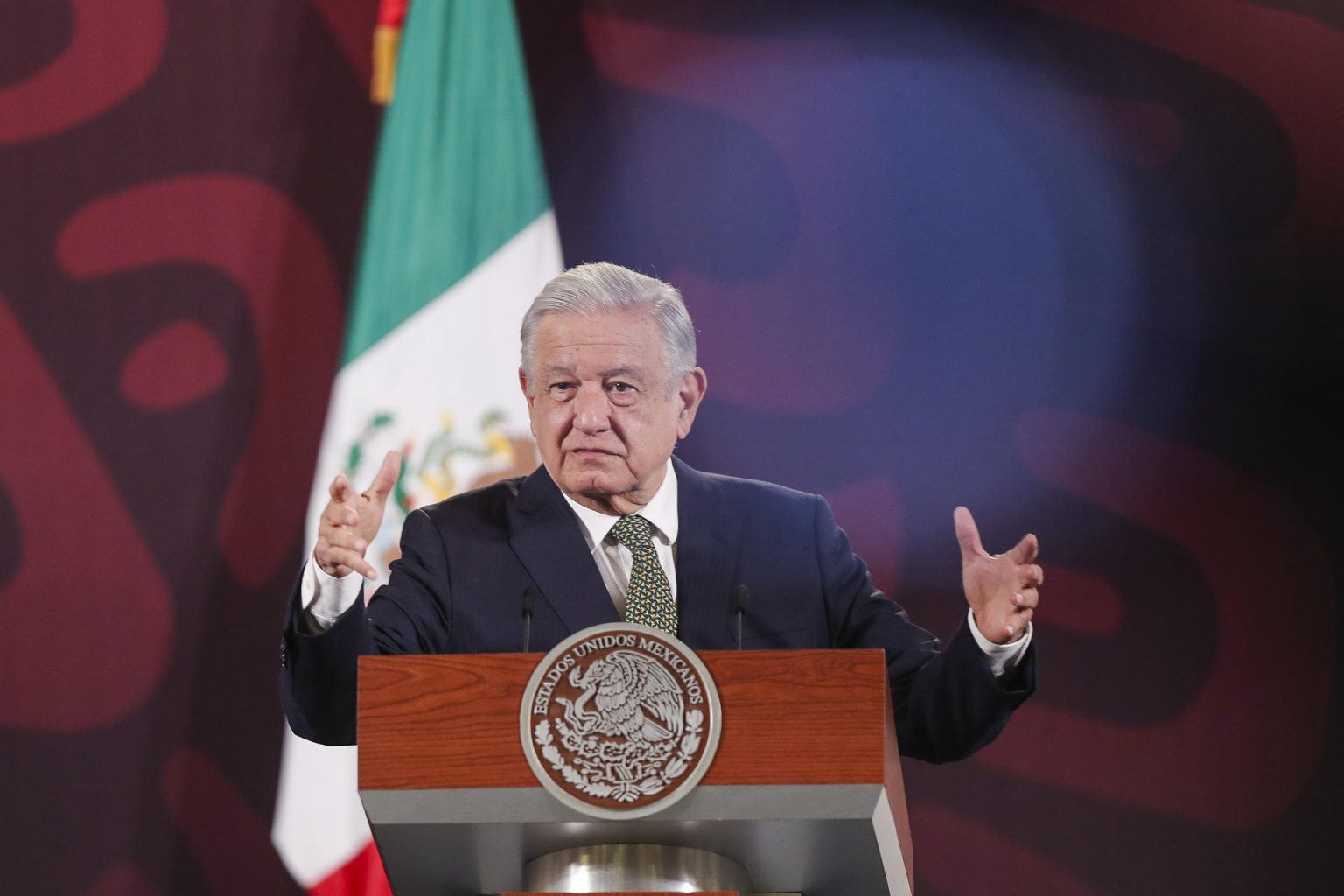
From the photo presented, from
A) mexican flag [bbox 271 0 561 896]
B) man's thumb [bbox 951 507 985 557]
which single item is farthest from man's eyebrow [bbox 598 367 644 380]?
mexican flag [bbox 271 0 561 896]

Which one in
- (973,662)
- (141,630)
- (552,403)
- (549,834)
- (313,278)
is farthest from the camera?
(313,278)

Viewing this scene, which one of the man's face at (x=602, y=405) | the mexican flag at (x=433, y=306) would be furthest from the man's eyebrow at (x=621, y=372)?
the mexican flag at (x=433, y=306)

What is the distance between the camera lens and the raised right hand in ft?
6.53

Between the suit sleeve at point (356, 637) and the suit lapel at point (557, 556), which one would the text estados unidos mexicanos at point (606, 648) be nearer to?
the suit sleeve at point (356, 637)

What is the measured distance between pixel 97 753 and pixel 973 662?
2.44m

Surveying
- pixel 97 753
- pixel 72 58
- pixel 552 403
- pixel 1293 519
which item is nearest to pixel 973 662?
pixel 552 403

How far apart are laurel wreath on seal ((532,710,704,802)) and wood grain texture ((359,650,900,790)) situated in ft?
0.10

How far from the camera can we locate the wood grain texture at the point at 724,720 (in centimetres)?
174

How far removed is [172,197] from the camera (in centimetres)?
416

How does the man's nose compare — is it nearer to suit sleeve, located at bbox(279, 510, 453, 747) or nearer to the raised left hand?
suit sleeve, located at bbox(279, 510, 453, 747)

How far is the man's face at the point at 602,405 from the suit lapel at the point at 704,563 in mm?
76

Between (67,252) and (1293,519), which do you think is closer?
(1293,519)

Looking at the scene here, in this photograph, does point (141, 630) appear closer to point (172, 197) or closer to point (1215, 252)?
point (172, 197)

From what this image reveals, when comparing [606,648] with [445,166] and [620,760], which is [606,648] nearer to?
[620,760]
